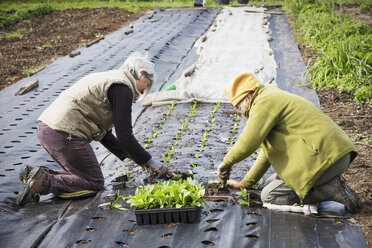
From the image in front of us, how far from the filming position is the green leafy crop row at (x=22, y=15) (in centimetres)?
1450

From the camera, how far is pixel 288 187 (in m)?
3.06

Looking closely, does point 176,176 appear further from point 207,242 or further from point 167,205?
point 207,242

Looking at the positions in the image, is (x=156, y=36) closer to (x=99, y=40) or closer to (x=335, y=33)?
(x=99, y=40)

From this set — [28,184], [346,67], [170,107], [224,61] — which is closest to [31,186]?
A: [28,184]

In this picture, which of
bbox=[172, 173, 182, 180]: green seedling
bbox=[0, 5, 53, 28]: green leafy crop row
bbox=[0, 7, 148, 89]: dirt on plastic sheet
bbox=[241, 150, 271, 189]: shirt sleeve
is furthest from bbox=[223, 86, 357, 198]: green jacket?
bbox=[0, 5, 53, 28]: green leafy crop row

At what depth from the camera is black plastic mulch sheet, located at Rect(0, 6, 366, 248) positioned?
276 cm

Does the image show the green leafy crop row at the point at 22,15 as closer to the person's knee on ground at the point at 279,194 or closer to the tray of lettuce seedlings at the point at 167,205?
the tray of lettuce seedlings at the point at 167,205

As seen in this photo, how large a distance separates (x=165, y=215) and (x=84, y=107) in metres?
1.22

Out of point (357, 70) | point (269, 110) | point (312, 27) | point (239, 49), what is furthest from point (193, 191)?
point (312, 27)

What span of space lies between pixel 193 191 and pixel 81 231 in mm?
901

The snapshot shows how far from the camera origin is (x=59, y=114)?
347 centimetres

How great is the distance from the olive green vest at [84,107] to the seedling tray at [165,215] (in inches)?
39.9

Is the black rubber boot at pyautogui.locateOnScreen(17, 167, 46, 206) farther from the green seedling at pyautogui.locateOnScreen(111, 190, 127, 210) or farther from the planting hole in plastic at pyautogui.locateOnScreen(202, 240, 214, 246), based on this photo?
the planting hole in plastic at pyautogui.locateOnScreen(202, 240, 214, 246)

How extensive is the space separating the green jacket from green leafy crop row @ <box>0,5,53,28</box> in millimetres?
13553
